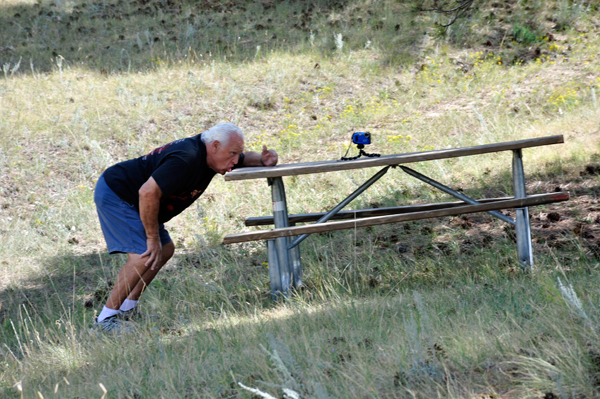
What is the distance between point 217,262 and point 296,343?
287 cm

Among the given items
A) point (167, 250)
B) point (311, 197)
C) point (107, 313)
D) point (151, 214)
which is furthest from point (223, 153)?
point (311, 197)

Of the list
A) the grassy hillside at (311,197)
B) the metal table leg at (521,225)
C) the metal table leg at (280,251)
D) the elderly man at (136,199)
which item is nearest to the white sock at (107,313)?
the elderly man at (136,199)

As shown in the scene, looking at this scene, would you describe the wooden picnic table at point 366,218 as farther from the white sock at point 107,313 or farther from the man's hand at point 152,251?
the white sock at point 107,313

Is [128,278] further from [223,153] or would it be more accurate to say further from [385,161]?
[385,161]

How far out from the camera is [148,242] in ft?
13.1

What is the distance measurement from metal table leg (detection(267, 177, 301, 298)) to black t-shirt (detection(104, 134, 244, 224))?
21.4 inches

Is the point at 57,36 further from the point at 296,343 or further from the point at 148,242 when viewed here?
the point at 296,343

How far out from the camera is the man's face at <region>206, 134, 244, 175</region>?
13.5ft

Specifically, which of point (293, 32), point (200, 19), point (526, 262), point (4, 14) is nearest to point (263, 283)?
point (526, 262)

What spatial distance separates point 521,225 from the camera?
4324mm

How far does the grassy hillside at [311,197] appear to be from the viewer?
2648 millimetres

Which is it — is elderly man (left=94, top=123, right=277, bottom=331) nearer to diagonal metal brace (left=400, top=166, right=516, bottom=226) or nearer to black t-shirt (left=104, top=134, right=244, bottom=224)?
black t-shirt (left=104, top=134, right=244, bottom=224)

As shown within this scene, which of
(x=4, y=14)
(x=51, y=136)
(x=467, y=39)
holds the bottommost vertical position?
(x=51, y=136)

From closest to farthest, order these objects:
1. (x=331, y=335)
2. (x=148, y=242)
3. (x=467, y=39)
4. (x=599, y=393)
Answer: (x=599, y=393), (x=331, y=335), (x=148, y=242), (x=467, y=39)
